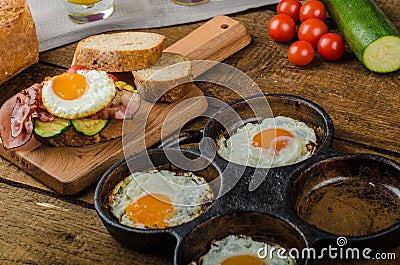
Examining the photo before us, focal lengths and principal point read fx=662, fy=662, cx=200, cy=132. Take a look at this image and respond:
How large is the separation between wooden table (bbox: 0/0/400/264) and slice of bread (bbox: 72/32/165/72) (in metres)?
0.39

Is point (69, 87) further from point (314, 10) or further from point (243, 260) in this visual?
point (314, 10)

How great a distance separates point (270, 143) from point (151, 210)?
72 cm

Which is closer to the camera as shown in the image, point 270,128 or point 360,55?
point 270,128

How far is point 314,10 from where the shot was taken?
4535 millimetres

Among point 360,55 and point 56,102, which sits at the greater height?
point 56,102

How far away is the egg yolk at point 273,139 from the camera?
126 inches

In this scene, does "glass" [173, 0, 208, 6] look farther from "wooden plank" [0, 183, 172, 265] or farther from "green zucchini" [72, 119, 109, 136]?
"wooden plank" [0, 183, 172, 265]

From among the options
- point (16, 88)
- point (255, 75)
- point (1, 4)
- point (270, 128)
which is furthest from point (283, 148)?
point (1, 4)

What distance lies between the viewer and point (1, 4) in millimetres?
4141

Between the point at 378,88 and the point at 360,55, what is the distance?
0.26m

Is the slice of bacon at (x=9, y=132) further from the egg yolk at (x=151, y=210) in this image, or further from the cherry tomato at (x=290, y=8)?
the cherry tomato at (x=290, y=8)

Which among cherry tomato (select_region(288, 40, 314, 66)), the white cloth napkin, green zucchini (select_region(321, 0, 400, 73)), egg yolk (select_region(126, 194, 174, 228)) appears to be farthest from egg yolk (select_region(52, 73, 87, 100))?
green zucchini (select_region(321, 0, 400, 73))

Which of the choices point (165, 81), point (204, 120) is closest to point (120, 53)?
point (165, 81)

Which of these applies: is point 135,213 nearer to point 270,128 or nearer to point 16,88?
point 270,128
